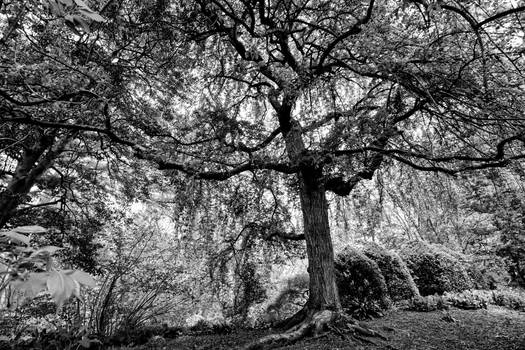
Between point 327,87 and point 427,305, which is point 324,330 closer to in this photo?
point 427,305

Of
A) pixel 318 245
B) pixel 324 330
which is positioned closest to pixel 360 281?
pixel 318 245

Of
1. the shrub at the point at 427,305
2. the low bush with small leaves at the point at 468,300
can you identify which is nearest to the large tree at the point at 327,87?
the shrub at the point at 427,305

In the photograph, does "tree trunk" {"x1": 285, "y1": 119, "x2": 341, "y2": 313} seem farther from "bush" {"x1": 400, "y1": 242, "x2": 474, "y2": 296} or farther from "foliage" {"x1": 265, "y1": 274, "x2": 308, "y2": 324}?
"bush" {"x1": 400, "y1": 242, "x2": 474, "y2": 296}

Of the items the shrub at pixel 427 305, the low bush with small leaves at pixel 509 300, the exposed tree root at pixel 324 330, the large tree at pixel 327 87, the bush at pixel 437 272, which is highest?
the large tree at pixel 327 87

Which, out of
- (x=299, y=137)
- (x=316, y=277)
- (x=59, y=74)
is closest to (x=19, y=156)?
(x=59, y=74)

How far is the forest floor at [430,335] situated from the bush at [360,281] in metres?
0.59

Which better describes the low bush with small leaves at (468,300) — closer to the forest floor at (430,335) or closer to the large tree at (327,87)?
the forest floor at (430,335)

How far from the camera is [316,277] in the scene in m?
4.70

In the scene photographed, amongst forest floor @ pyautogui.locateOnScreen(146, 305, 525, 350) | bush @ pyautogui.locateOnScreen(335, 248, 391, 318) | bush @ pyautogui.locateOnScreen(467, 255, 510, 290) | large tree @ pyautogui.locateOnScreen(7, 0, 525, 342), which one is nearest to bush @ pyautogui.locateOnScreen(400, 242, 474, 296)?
bush @ pyautogui.locateOnScreen(467, 255, 510, 290)

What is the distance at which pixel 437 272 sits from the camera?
7.49 meters

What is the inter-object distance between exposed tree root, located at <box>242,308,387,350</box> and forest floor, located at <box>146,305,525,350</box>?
98mm

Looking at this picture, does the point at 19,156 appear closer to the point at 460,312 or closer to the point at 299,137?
the point at 299,137

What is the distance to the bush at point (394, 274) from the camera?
6.70 meters

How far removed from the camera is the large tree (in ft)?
10.2
